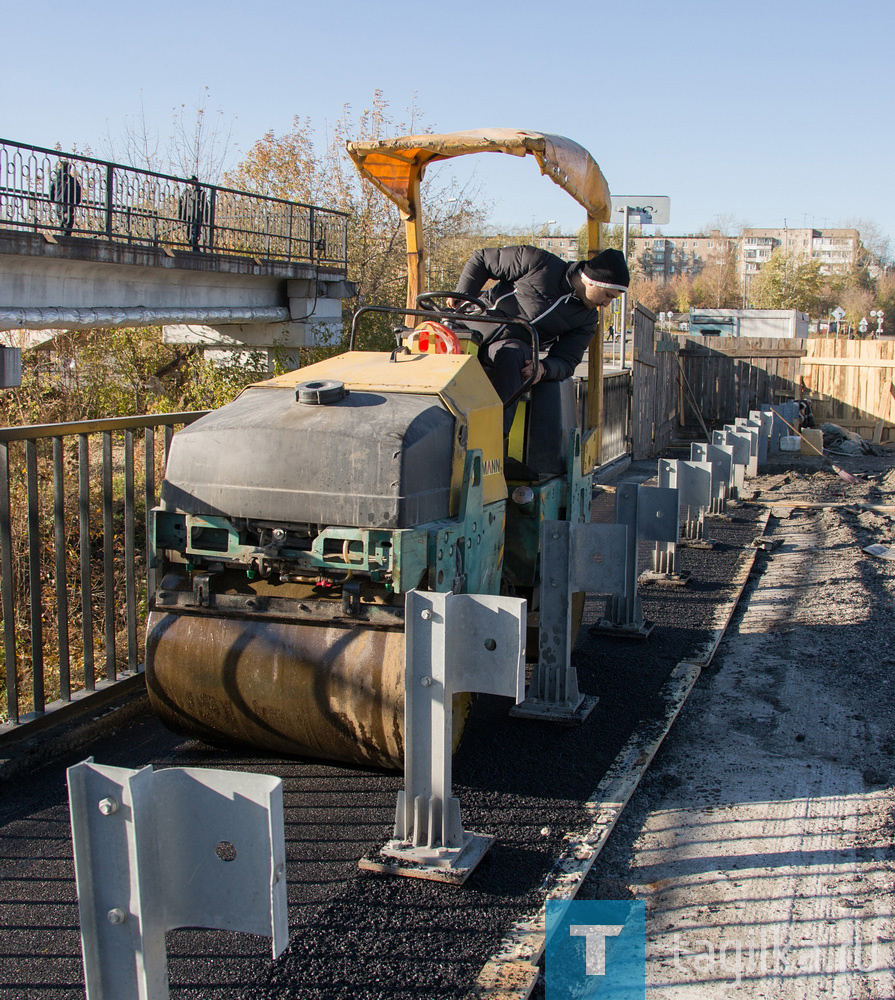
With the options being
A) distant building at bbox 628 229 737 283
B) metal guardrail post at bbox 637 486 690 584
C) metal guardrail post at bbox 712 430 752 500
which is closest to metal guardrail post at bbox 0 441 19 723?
metal guardrail post at bbox 637 486 690 584

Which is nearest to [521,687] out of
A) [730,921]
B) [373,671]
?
[373,671]

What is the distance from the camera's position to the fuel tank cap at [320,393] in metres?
4.66

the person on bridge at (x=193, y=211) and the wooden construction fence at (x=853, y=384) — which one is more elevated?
the person on bridge at (x=193, y=211)

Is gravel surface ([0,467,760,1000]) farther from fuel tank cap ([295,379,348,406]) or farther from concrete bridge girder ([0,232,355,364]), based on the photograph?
concrete bridge girder ([0,232,355,364])

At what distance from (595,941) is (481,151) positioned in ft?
Result: 15.6

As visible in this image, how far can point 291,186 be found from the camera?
2553 cm

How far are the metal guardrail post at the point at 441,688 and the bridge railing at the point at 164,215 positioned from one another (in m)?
12.3

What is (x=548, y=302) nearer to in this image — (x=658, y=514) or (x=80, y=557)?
(x=658, y=514)

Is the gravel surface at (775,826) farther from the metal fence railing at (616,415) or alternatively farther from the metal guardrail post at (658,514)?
the metal fence railing at (616,415)

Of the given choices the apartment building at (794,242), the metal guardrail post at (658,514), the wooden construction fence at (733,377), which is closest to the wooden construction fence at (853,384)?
the wooden construction fence at (733,377)

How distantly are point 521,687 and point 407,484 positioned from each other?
103 centimetres

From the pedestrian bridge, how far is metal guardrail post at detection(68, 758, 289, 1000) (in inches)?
499

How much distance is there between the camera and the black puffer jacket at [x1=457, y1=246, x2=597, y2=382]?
6.41 m

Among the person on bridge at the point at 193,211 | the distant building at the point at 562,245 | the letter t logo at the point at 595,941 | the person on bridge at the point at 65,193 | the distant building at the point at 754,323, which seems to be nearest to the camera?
the letter t logo at the point at 595,941
